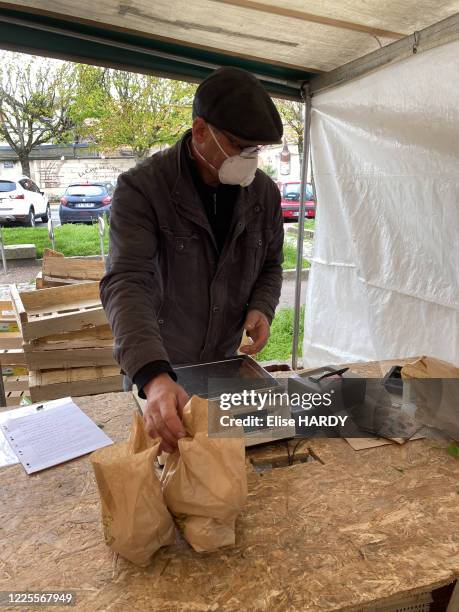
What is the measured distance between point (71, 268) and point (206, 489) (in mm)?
2822

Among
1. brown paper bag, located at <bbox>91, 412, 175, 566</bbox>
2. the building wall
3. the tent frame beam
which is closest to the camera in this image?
brown paper bag, located at <bbox>91, 412, 175, 566</bbox>

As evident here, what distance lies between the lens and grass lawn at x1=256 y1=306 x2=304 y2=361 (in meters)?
4.88

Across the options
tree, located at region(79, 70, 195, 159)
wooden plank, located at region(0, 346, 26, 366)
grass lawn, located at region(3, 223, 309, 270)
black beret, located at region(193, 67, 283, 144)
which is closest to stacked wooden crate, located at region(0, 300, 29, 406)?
wooden plank, located at region(0, 346, 26, 366)

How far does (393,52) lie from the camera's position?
2389 mm

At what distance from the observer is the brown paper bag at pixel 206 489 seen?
101cm

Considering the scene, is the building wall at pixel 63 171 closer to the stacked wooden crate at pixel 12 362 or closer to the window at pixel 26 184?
the window at pixel 26 184

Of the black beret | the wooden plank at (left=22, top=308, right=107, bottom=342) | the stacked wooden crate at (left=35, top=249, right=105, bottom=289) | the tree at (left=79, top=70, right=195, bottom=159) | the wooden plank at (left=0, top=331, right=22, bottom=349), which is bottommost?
the wooden plank at (left=0, top=331, right=22, bottom=349)

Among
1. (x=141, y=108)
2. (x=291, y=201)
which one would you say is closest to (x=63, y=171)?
(x=141, y=108)

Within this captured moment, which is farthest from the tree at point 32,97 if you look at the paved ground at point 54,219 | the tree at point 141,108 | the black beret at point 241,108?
the black beret at point 241,108

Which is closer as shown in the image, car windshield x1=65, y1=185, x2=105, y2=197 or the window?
the window

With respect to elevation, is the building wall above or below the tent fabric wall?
above

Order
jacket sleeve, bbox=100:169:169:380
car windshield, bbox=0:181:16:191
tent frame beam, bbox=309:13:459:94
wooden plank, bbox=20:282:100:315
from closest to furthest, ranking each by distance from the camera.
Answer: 1. jacket sleeve, bbox=100:169:169:380
2. tent frame beam, bbox=309:13:459:94
3. wooden plank, bbox=20:282:100:315
4. car windshield, bbox=0:181:16:191

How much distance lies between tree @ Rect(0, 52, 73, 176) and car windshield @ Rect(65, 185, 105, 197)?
4.13ft

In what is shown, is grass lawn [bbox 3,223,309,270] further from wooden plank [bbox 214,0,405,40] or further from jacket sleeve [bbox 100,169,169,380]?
jacket sleeve [bbox 100,169,169,380]
